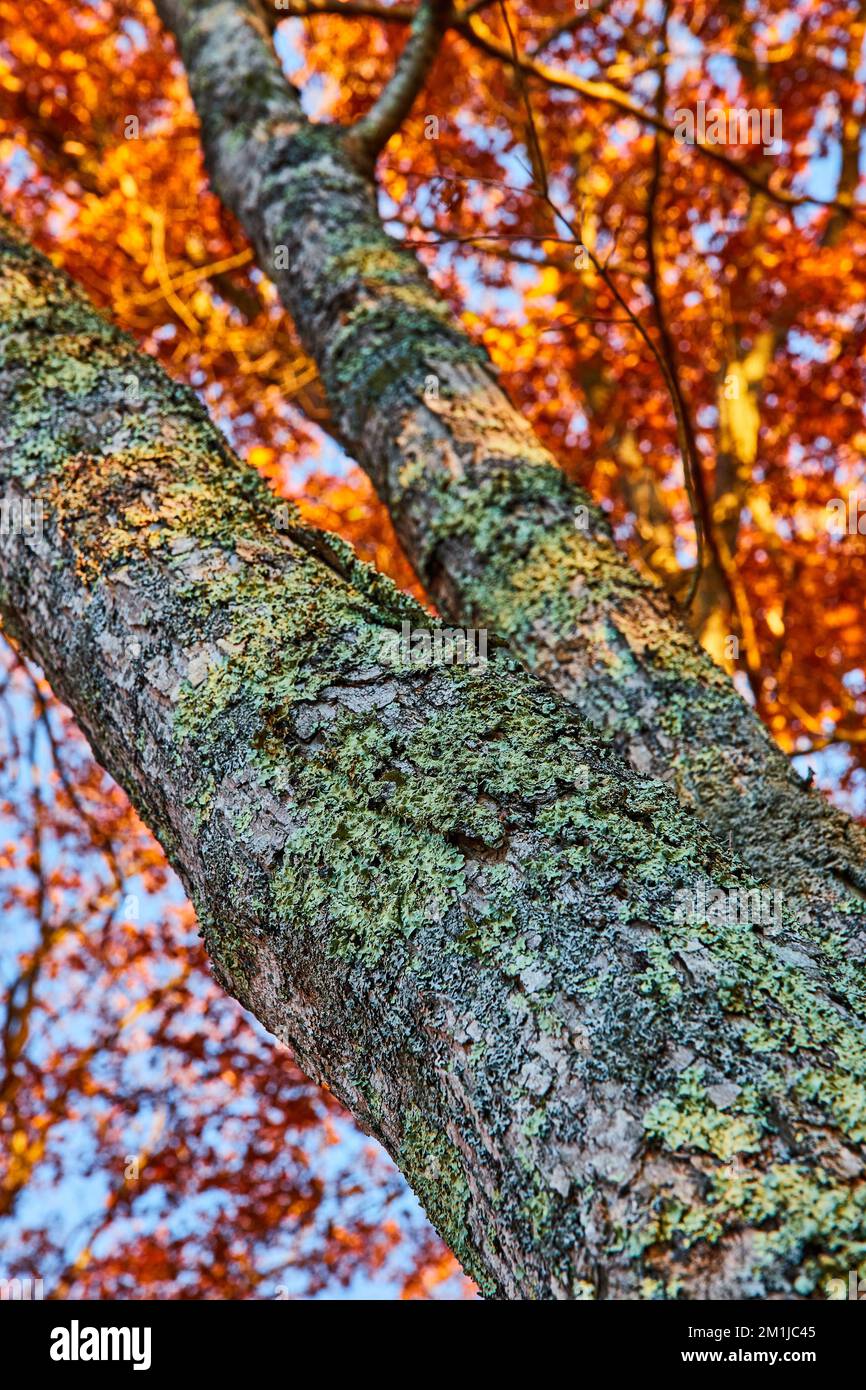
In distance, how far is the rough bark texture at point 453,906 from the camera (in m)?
0.96

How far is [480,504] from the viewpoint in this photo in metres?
2.58

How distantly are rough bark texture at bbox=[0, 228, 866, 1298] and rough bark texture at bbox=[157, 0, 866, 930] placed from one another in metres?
0.48

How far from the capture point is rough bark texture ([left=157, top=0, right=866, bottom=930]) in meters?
2.05

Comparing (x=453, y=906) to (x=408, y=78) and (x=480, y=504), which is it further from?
(x=408, y=78)

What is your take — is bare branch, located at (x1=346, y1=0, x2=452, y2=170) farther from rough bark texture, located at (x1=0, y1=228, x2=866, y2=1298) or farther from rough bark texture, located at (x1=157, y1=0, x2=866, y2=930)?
rough bark texture, located at (x1=0, y1=228, x2=866, y2=1298)

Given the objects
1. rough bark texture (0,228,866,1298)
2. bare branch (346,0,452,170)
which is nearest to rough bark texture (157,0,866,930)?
bare branch (346,0,452,170)

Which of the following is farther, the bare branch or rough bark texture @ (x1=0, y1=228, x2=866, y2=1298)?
the bare branch

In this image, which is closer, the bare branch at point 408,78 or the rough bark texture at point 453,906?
the rough bark texture at point 453,906

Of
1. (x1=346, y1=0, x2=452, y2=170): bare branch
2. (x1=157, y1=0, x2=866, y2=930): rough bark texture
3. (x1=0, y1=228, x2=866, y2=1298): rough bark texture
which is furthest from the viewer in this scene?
(x1=346, y1=0, x2=452, y2=170): bare branch

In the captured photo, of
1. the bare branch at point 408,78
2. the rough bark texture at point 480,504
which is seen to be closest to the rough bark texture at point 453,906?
the rough bark texture at point 480,504

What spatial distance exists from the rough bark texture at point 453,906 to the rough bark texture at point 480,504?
484 millimetres

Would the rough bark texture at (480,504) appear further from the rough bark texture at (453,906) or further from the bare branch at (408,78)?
the rough bark texture at (453,906)

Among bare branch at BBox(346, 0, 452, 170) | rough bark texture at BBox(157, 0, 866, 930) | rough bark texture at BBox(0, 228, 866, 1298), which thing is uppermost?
bare branch at BBox(346, 0, 452, 170)
